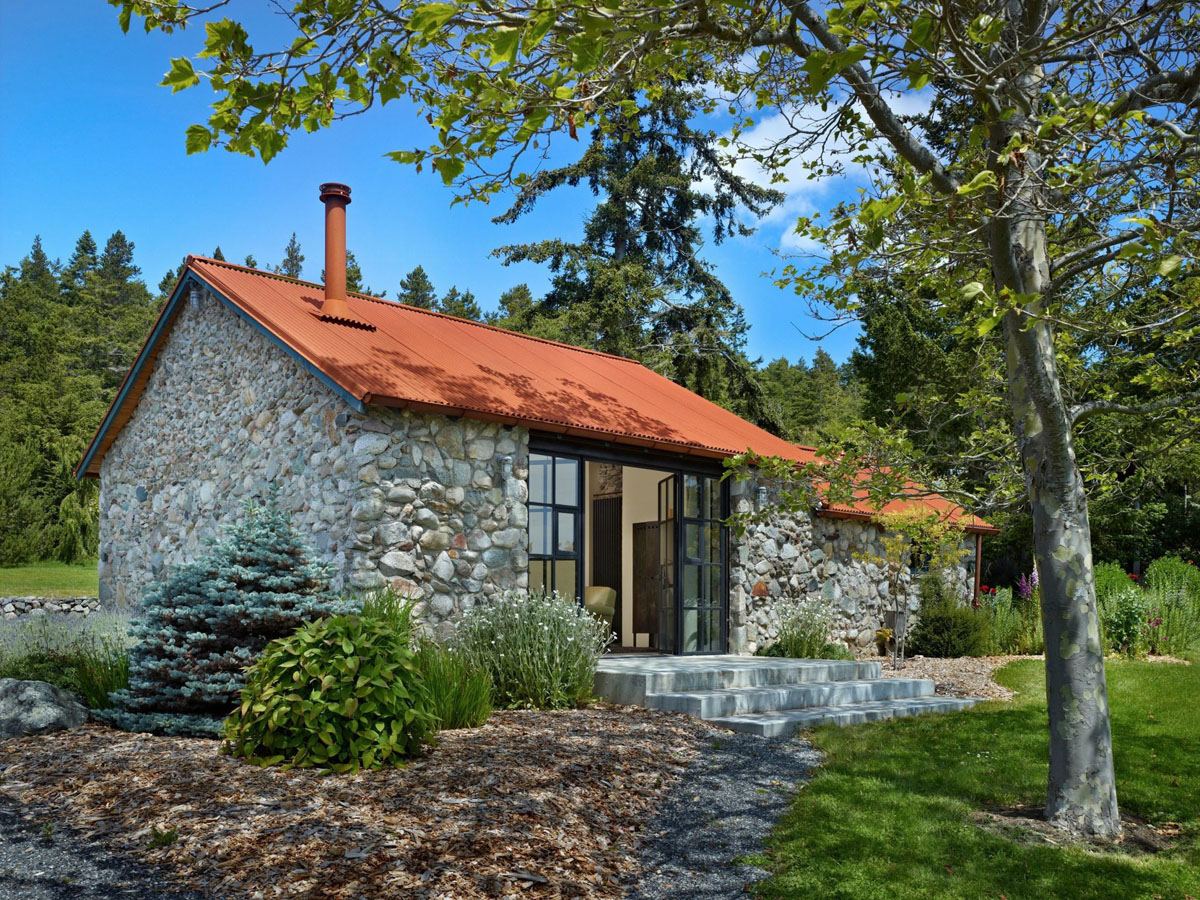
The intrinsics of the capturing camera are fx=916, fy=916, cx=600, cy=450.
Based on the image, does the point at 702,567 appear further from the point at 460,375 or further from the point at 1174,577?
the point at 1174,577

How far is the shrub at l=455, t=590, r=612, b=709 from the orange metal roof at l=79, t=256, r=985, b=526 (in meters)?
1.93

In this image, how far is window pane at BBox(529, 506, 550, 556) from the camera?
963 centimetres

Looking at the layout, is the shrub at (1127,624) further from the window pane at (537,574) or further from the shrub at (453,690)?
the shrub at (453,690)

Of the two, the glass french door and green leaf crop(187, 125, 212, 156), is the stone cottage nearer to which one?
the glass french door

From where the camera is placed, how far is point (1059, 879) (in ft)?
14.0

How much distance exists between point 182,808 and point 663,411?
28.0 ft

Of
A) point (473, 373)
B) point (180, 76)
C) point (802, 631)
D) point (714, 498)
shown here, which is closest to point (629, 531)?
point (714, 498)

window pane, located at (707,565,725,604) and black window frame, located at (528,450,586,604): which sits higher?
black window frame, located at (528,450,586,604)

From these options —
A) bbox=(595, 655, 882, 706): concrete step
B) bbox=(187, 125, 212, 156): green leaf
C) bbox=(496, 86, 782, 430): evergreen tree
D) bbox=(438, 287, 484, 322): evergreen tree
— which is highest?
bbox=(438, 287, 484, 322): evergreen tree

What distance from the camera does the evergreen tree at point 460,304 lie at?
4075 centimetres

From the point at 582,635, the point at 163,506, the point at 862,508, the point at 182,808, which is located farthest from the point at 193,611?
the point at 862,508

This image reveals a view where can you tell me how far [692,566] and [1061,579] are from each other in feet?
21.2

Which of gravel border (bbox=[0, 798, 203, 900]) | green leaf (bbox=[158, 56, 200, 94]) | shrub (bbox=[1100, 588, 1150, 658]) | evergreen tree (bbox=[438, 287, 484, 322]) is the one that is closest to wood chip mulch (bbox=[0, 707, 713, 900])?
gravel border (bbox=[0, 798, 203, 900])

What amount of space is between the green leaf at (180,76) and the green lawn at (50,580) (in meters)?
14.1
